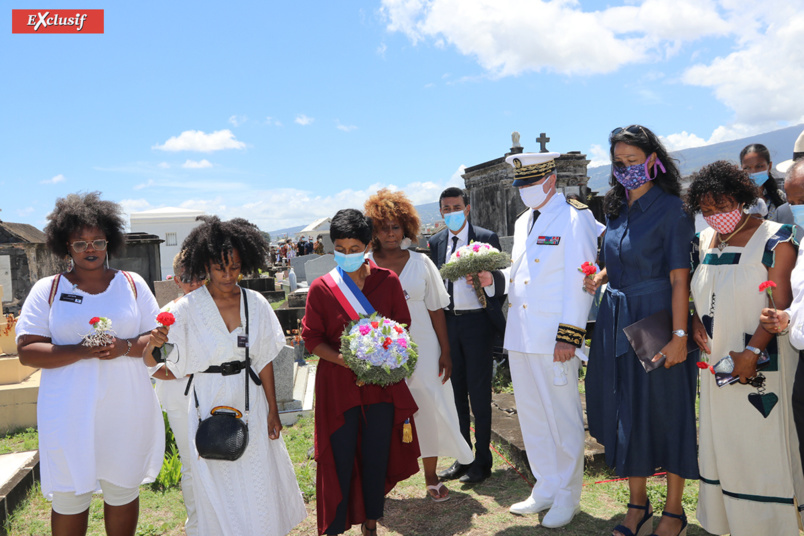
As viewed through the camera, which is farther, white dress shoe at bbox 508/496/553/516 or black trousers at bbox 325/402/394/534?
white dress shoe at bbox 508/496/553/516

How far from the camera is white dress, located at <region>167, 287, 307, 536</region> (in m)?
3.22

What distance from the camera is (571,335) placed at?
375 centimetres

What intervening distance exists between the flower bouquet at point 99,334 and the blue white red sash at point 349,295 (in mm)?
1267

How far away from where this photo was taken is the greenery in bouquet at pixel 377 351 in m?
3.24

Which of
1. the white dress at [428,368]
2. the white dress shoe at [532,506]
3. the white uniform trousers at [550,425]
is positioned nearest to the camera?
the white uniform trousers at [550,425]

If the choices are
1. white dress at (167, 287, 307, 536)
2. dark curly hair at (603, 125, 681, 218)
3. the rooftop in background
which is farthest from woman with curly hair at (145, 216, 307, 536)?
the rooftop in background

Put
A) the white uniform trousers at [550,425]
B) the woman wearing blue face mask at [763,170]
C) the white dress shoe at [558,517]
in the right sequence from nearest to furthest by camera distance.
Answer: the white dress shoe at [558,517] → the white uniform trousers at [550,425] → the woman wearing blue face mask at [763,170]

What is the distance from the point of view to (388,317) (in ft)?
12.1

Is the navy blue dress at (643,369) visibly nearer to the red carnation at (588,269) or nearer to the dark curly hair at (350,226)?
the red carnation at (588,269)

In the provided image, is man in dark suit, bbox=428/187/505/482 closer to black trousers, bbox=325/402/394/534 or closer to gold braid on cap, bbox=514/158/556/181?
gold braid on cap, bbox=514/158/556/181

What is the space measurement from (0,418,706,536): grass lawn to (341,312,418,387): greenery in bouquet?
1.36 meters

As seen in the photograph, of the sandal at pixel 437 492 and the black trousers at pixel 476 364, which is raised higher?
the black trousers at pixel 476 364

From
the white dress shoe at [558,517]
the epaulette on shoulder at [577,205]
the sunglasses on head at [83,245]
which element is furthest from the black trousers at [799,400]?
the sunglasses on head at [83,245]

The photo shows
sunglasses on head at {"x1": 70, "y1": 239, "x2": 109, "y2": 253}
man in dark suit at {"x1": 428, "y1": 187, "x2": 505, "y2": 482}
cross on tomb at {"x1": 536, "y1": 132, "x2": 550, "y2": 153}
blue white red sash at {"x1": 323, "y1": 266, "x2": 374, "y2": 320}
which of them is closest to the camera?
sunglasses on head at {"x1": 70, "y1": 239, "x2": 109, "y2": 253}
